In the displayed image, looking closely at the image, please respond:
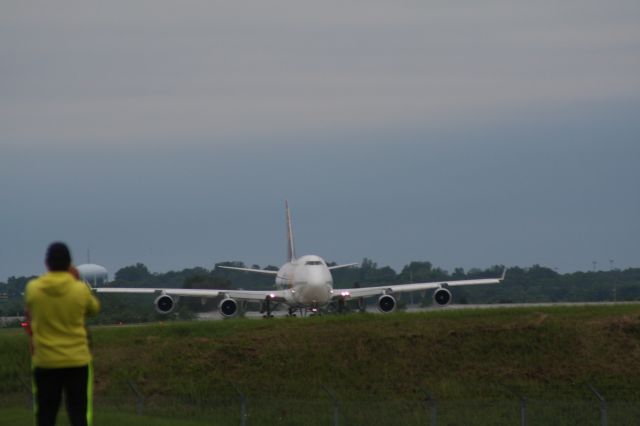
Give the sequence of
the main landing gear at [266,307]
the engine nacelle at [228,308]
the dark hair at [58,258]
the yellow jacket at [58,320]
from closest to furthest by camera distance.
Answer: the yellow jacket at [58,320], the dark hair at [58,258], the engine nacelle at [228,308], the main landing gear at [266,307]

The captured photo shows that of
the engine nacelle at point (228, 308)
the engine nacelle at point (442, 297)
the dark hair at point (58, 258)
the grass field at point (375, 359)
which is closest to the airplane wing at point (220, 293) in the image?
the engine nacelle at point (228, 308)

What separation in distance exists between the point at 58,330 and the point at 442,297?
47129 millimetres

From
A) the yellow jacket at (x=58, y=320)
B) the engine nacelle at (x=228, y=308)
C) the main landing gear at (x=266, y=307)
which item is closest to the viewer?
the yellow jacket at (x=58, y=320)

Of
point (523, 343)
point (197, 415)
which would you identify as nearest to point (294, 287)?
point (523, 343)

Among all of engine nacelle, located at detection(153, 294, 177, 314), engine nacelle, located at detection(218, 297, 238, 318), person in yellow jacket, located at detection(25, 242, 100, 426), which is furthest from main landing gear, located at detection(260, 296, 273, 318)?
person in yellow jacket, located at detection(25, 242, 100, 426)

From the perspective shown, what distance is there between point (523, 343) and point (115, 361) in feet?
41.6

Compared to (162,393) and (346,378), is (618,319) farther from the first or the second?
(162,393)

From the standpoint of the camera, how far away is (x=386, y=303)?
190 feet

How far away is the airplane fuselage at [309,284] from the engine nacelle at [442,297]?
5462mm

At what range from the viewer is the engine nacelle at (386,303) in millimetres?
57562

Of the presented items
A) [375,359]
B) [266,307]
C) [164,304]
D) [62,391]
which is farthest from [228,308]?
[62,391]

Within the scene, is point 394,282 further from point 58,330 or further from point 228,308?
point 58,330

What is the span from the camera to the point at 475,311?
4134 cm

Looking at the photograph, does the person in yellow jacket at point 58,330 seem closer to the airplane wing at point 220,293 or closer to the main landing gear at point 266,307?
the main landing gear at point 266,307
